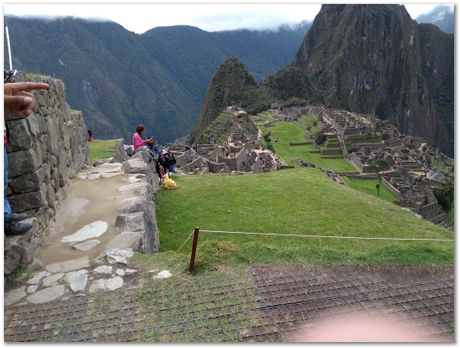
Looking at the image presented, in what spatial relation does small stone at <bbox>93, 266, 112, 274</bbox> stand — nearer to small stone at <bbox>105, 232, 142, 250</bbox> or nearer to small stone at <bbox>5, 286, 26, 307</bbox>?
small stone at <bbox>105, 232, 142, 250</bbox>

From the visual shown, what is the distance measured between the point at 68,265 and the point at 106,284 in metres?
0.62

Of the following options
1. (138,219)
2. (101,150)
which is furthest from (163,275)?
(101,150)

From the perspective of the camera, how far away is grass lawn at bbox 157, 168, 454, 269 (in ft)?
14.0

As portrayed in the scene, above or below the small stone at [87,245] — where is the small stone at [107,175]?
above

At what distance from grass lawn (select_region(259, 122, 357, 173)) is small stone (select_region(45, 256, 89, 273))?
3236 cm

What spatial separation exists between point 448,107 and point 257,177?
17823 centimetres

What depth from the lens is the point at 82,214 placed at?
5.60 metres

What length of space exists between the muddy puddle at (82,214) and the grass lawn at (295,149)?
29.9m

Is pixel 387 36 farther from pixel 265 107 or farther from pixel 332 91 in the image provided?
pixel 265 107

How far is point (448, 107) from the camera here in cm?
16512

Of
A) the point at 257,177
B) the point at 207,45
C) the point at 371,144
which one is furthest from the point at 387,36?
the point at 257,177

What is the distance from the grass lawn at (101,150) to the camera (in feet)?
42.9

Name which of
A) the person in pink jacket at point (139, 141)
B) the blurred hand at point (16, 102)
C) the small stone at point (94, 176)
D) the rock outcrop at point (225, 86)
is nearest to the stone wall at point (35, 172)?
the small stone at point (94, 176)

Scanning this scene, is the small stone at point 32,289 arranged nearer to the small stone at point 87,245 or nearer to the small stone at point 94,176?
the small stone at point 87,245
